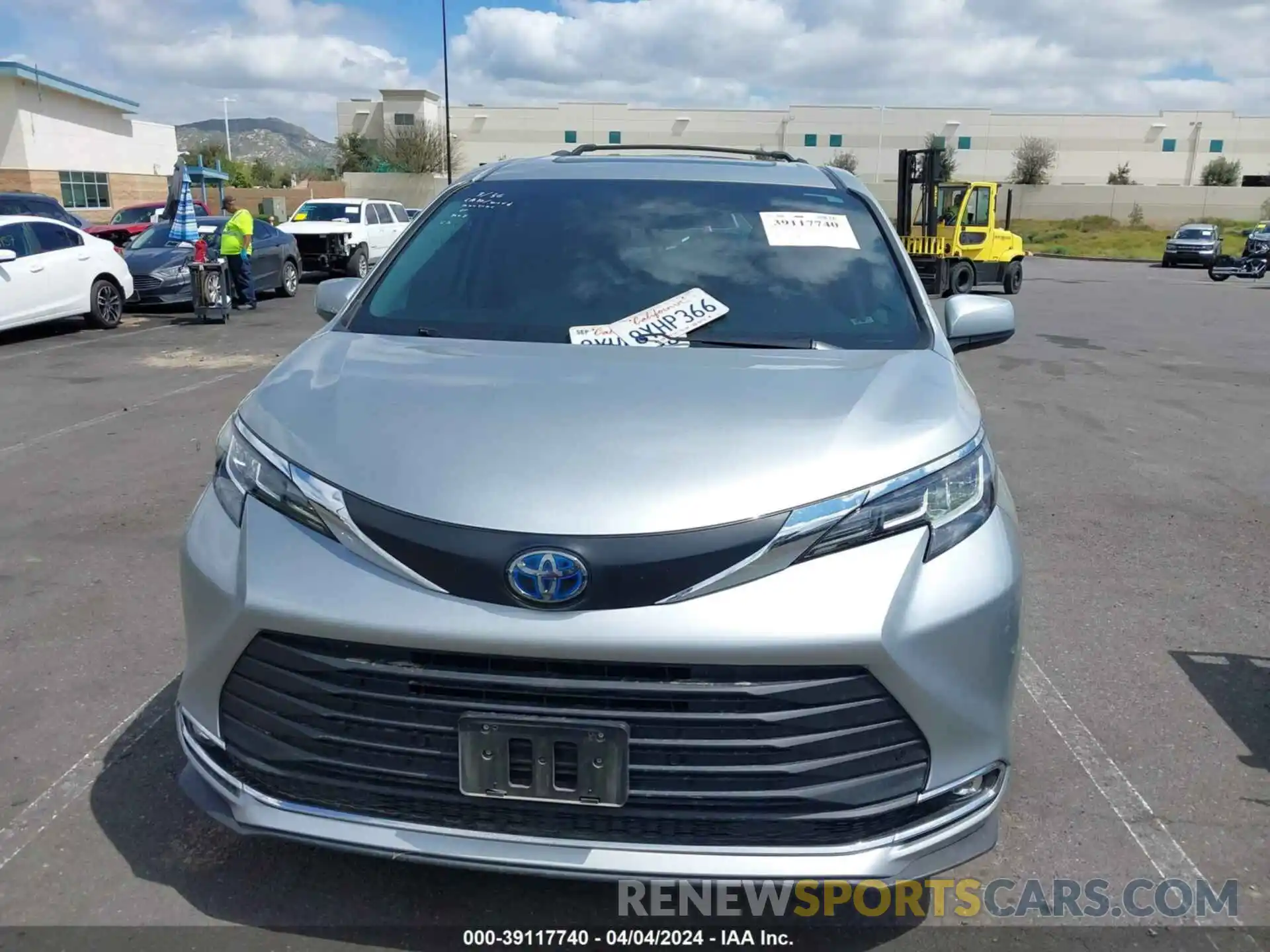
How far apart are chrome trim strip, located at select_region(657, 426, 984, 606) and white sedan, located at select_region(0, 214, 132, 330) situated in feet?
41.7

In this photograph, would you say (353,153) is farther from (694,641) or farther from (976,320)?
(694,641)

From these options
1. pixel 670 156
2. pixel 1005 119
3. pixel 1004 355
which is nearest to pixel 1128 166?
pixel 1005 119

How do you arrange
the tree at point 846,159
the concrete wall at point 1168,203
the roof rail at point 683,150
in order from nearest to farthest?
the roof rail at point 683,150, the concrete wall at point 1168,203, the tree at point 846,159

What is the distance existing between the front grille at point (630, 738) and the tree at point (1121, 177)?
3530 inches

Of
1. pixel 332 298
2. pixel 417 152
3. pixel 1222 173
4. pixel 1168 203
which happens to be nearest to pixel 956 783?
pixel 332 298

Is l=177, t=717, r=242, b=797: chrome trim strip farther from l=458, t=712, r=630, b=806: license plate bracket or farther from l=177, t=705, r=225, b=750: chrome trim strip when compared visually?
l=458, t=712, r=630, b=806: license plate bracket

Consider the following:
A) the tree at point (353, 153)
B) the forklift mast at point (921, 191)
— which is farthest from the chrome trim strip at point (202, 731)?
the tree at point (353, 153)

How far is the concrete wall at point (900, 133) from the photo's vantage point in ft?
267

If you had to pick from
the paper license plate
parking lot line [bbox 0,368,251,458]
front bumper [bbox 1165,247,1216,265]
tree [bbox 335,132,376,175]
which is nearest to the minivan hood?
the paper license plate

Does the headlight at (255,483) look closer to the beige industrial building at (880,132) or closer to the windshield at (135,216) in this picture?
the windshield at (135,216)

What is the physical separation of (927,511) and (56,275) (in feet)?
44.5

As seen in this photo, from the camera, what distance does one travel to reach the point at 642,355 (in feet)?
9.34

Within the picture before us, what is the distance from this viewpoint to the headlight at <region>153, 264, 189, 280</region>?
15664 millimetres

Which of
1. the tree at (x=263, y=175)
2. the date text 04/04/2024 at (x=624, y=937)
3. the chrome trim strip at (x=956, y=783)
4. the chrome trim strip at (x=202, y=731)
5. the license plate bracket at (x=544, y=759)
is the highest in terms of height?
the tree at (x=263, y=175)
